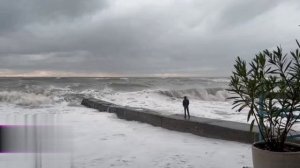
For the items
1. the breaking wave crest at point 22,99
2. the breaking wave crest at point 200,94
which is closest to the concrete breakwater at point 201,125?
the breaking wave crest at point 22,99

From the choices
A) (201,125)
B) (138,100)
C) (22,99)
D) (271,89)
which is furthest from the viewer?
(22,99)

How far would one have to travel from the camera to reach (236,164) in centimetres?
501

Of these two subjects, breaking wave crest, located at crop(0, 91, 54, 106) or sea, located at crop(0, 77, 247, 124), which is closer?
sea, located at crop(0, 77, 247, 124)

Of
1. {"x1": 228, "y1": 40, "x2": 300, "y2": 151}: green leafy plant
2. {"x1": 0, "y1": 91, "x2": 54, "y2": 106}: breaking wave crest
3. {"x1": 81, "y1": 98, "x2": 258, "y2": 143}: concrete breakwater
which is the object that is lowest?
{"x1": 0, "y1": 91, "x2": 54, "y2": 106}: breaking wave crest

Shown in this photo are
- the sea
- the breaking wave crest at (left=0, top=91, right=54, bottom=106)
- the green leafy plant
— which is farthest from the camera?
the breaking wave crest at (left=0, top=91, right=54, bottom=106)

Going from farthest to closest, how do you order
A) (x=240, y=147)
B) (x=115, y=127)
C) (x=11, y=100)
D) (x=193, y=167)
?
(x=11, y=100)
(x=115, y=127)
(x=240, y=147)
(x=193, y=167)

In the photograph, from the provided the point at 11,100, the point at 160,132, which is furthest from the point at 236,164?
the point at 11,100

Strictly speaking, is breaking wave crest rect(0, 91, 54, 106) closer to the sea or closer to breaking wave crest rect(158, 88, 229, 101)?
the sea

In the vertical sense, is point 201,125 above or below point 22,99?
above

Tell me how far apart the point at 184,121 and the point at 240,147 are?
182 centimetres

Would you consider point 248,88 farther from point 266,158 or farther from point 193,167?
point 193,167

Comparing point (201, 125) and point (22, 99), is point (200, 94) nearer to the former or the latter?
point (22, 99)

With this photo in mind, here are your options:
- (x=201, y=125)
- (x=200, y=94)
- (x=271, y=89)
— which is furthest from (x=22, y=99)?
(x=271, y=89)

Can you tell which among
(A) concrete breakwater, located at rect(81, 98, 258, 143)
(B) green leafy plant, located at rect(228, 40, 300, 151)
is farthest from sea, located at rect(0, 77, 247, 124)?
(B) green leafy plant, located at rect(228, 40, 300, 151)
